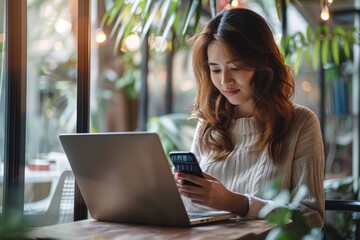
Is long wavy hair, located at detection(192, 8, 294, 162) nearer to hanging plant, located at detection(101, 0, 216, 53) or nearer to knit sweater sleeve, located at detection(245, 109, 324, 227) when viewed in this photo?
knit sweater sleeve, located at detection(245, 109, 324, 227)

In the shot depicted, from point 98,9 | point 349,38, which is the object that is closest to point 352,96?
point 349,38

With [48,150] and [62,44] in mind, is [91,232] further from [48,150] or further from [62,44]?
[62,44]

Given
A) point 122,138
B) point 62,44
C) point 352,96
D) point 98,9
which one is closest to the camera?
point 122,138

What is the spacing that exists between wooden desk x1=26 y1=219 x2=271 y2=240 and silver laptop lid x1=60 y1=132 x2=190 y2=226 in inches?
1.5

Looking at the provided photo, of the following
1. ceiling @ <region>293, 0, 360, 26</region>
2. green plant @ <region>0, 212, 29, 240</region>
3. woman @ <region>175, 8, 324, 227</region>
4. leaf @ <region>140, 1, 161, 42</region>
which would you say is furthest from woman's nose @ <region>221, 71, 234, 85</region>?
ceiling @ <region>293, 0, 360, 26</region>

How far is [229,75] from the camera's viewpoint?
178cm

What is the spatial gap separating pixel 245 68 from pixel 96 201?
22.8 inches

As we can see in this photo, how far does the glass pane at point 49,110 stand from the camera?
75.7 inches

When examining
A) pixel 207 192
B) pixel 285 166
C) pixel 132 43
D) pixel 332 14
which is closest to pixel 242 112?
pixel 285 166

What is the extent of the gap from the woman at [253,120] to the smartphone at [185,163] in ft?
0.76

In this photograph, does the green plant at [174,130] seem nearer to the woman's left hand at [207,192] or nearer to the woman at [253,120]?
the woman at [253,120]

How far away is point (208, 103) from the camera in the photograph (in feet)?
6.41

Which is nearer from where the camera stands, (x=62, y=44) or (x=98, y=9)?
(x=98, y=9)

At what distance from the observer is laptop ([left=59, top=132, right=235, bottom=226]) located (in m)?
1.35
